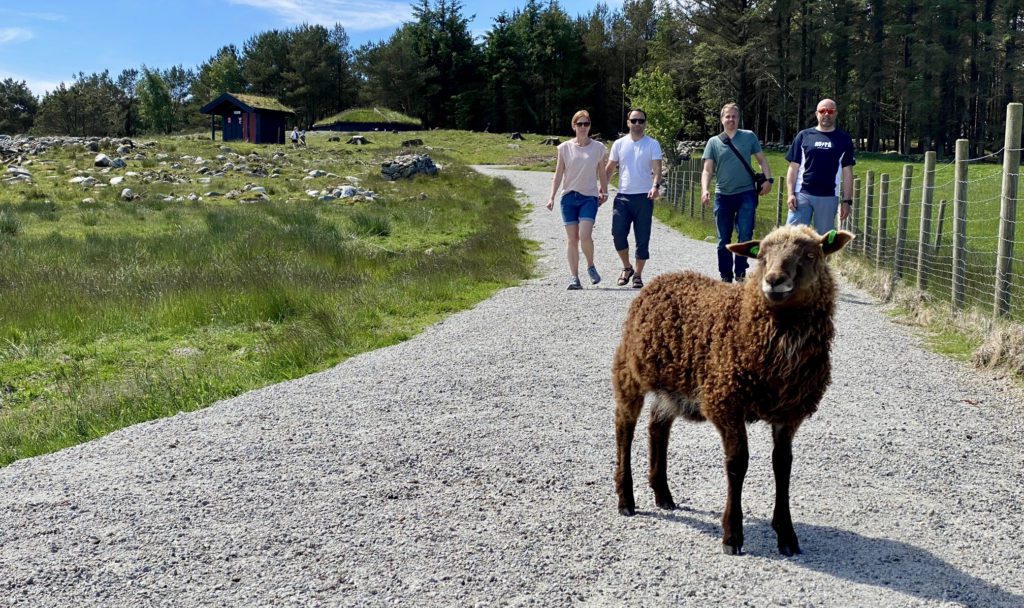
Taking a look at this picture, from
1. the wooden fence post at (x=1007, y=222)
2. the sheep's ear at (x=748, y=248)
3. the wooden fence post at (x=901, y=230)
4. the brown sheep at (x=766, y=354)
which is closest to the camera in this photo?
the brown sheep at (x=766, y=354)

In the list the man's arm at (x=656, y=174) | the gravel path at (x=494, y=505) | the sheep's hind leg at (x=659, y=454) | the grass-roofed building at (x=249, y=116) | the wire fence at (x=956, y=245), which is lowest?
the gravel path at (x=494, y=505)

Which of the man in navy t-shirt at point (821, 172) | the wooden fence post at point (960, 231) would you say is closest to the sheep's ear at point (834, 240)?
the man in navy t-shirt at point (821, 172)

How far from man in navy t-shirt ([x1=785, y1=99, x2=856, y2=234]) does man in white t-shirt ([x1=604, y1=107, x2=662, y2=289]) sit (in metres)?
1.70

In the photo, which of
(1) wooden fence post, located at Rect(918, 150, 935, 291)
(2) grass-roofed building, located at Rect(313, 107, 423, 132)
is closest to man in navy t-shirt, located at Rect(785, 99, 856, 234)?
(1) wooden fence post, located at Rect(918, 150, 935, 291)

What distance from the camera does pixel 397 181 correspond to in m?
37.0

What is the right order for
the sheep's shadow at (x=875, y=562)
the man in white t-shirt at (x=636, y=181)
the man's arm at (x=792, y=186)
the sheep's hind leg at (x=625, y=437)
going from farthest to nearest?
the man in white t-shirt at (x=636, y=181), the man's arm at (x=792, y=186), the sheep's hind leg at (x=625, y=437), the sheep's shadow at (x=875, y=562)

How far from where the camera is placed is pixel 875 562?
13.1 feet

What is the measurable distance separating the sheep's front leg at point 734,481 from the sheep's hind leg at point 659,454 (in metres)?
0.58

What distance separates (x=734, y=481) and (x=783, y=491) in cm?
25

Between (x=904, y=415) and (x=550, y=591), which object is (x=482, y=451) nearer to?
(x=550, y=591)

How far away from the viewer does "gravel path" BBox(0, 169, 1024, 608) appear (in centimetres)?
381

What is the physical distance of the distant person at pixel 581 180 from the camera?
451 inches

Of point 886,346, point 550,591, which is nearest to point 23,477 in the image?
point 550,591

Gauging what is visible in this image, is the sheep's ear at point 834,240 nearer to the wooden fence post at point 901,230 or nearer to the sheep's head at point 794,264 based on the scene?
the sheep's head at point 794,264
